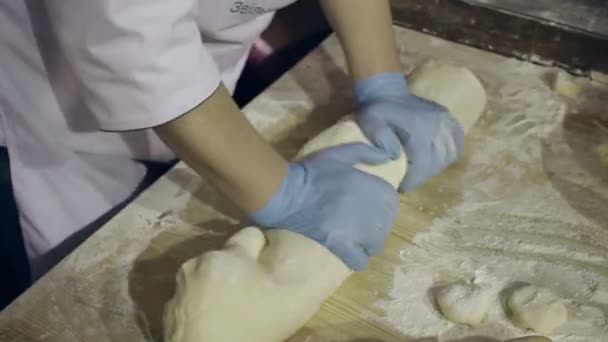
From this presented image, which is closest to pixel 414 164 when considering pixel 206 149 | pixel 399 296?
pixel 399 296

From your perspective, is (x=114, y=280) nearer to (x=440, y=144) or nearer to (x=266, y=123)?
(x=266, y=123)

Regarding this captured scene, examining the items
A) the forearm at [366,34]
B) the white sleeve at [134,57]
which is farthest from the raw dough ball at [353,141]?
the white sleeve at [134,57]

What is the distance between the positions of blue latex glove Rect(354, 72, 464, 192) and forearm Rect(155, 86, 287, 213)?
0.52ft

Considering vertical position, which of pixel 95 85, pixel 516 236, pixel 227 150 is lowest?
pixel 516 236

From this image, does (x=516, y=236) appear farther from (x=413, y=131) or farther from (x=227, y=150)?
(x=227, y=150)

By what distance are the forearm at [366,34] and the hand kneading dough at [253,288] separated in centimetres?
31

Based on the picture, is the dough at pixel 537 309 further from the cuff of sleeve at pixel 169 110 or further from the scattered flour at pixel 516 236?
the cuff of sleeve at pixel 169 110

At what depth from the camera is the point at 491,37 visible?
1.23 meters

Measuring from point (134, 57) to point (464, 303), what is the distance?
442 millimetres

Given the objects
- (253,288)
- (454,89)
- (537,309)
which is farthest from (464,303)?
(454,89)

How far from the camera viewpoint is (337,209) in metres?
0.89

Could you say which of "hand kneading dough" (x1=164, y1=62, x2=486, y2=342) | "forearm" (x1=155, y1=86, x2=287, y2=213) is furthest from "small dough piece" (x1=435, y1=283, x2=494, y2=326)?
"forearm" (x1=155, y1=86, x2=287, y2=213)

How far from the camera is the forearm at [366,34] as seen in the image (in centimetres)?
108

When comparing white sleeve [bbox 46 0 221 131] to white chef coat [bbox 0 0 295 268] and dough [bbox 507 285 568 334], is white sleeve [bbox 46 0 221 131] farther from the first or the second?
dough [bbox 507 285 568 334]
